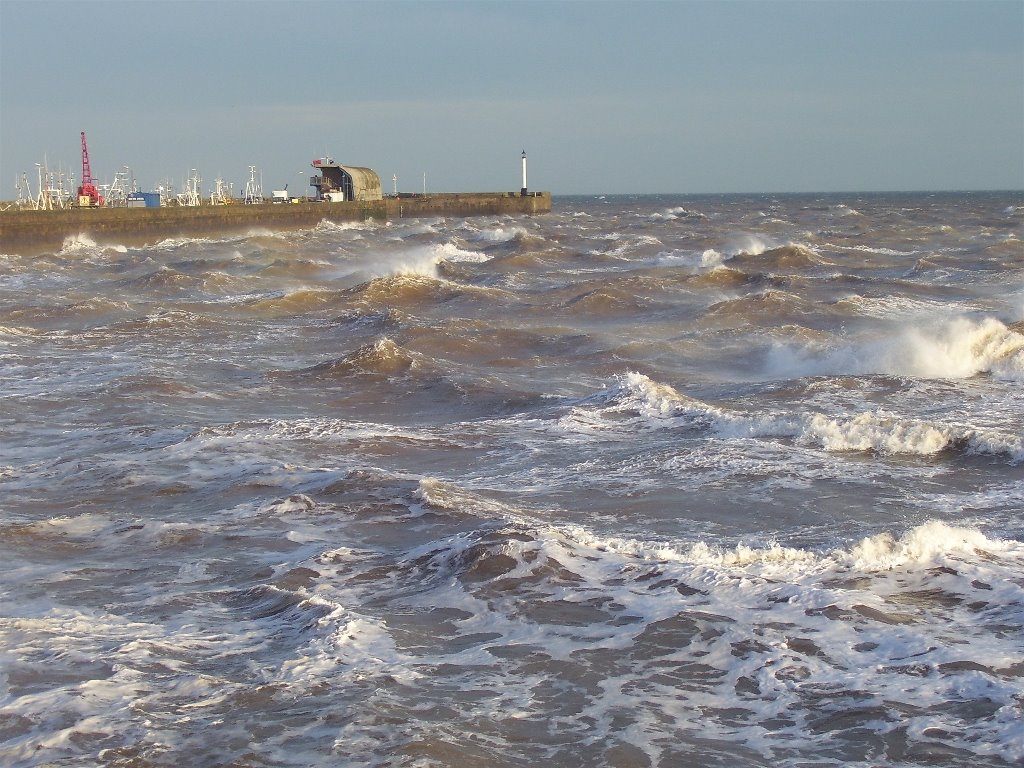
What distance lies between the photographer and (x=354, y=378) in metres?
16.1

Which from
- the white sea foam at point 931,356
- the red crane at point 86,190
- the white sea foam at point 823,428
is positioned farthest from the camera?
the red crane at point 86,190

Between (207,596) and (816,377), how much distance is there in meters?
10.4

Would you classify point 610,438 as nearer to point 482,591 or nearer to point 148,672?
point 482,591

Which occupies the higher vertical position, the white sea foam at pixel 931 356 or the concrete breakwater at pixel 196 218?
the concrete breakwater at pixel 196 218

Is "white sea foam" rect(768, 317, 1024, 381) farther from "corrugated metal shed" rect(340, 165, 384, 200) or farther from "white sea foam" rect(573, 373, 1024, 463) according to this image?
"corrugated metal shed" rect(340, 165, 384, 200)

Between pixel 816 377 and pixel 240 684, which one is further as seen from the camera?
pixel 816 377

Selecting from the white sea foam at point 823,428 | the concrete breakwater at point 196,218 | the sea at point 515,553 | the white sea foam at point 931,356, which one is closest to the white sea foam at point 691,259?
the white sea foam at point 931,356

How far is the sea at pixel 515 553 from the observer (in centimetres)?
550

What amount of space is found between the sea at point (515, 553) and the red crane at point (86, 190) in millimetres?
42320


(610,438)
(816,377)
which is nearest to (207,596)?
(610,438)

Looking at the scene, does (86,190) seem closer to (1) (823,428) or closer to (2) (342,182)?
(2) (342,182)

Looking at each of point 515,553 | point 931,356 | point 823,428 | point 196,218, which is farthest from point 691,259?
point 515,553

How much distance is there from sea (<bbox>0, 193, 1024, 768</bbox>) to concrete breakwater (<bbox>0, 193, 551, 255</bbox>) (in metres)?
31.7

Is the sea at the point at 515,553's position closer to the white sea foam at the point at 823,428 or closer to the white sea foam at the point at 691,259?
the white sea foam at the point at 823,428
